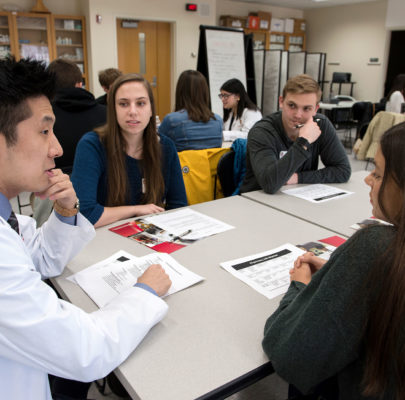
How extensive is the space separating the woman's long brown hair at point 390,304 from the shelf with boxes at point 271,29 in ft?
30.1

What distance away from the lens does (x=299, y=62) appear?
9.02 metres

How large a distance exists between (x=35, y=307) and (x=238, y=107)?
382cm

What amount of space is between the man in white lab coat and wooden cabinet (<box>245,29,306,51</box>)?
31.2ft

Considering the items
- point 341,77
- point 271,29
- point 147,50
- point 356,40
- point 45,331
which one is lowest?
point 45,331

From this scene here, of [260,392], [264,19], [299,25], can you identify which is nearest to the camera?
[260,392]

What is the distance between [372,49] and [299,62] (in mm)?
2072

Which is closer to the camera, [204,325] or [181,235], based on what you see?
[204,325]

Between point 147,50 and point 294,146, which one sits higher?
point 147,50

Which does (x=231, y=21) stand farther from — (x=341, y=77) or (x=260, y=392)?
(x=260, y=392)

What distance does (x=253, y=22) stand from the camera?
929cm

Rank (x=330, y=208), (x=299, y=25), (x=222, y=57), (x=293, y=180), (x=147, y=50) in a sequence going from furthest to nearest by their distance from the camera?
(x=299, y=25)
(x=147, y=50)
(x=222, y=57)
(x=293, y=180)
(x=330, y=208)

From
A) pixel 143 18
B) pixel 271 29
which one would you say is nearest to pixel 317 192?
pixel 143 18

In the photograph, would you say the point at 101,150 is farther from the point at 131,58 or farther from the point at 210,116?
the point at 131,58

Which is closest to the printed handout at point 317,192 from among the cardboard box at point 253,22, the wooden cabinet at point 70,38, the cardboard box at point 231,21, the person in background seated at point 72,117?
the person in background seated at point 72,117
